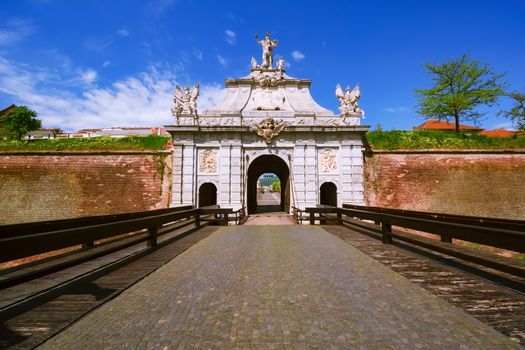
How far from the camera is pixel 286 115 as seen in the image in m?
18.6

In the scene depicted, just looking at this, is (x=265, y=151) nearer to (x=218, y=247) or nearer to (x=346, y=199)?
(x=346, y=199)

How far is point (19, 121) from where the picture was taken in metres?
31.1

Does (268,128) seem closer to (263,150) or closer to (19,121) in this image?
(263,150)

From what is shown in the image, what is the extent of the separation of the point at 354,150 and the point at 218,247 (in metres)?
13.7

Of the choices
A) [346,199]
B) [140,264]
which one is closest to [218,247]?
[140,264]

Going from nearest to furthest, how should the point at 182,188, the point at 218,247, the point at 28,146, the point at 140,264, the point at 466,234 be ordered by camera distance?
the point at 466,234, the point at 140,264, the point at 218,247, the point at 182,188, the point at 28,146

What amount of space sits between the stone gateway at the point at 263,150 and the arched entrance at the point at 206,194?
7.5 inches

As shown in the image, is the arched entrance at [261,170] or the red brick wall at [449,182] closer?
the red brick wall at [449,182]

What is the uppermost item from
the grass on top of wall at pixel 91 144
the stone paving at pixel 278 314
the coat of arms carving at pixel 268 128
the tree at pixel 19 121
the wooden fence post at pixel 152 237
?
the tree at pixel 19 121

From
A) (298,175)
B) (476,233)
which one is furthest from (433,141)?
(476,233)

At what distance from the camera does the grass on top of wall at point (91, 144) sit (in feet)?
63.4

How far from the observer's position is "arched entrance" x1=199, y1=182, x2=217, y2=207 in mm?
18656

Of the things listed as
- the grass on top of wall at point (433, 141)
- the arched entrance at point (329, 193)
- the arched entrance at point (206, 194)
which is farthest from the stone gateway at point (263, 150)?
the grass on top of wall at point (433, 141)

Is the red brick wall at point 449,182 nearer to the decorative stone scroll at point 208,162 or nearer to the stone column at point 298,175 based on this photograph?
the stone column at point 298,175
